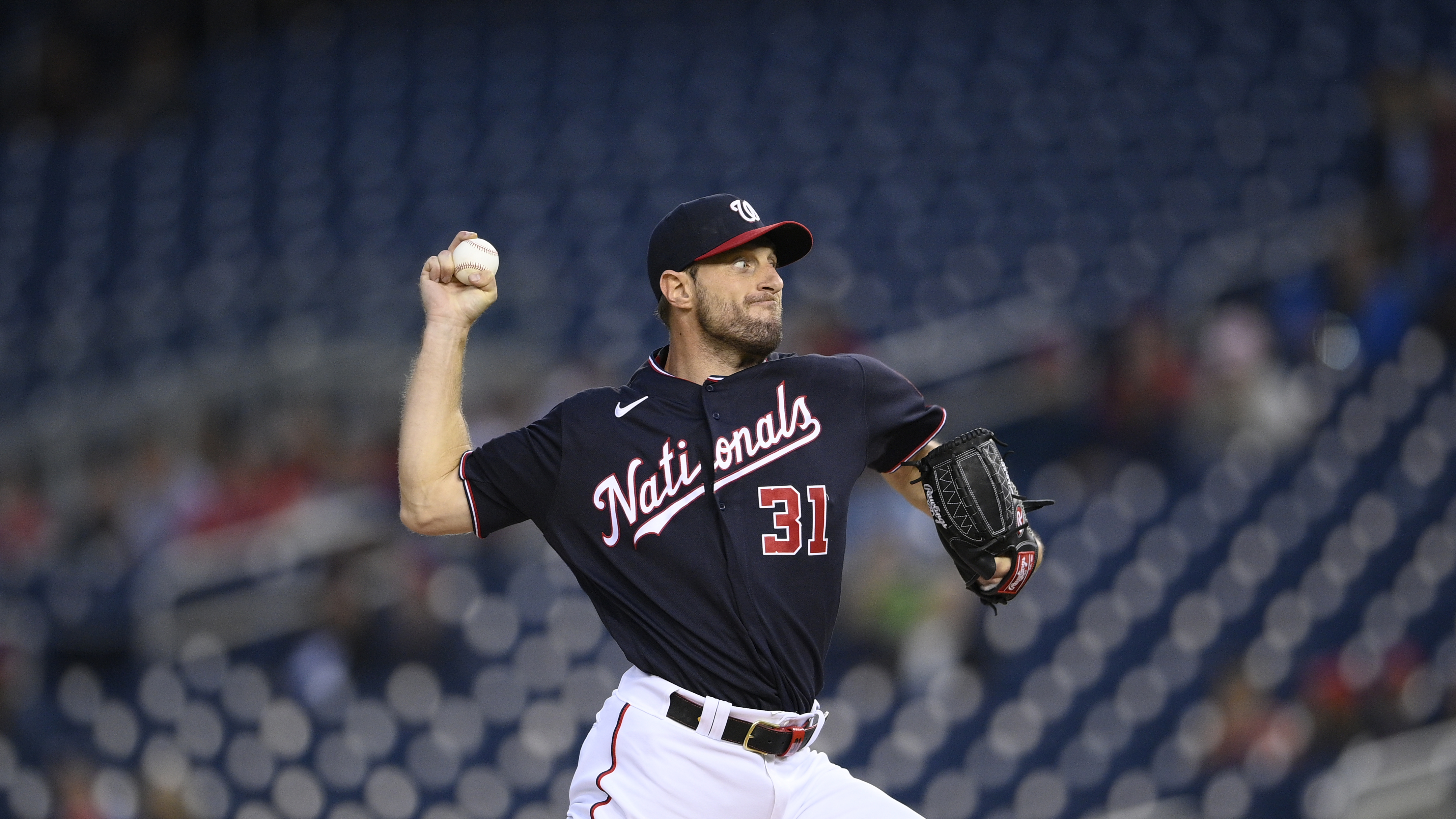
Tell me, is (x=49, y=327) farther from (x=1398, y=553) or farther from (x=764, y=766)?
(x=1398, y=553)

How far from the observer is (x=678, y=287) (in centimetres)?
237

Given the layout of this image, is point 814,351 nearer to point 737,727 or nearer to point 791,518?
point 791,518

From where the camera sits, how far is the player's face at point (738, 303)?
2336mm

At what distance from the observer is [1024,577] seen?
2.39 m

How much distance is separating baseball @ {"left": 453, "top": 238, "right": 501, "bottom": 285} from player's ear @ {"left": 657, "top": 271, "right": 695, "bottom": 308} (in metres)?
0.29

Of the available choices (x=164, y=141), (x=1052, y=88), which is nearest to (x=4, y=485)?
(x=164, y=141)

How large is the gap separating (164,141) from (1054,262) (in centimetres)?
521

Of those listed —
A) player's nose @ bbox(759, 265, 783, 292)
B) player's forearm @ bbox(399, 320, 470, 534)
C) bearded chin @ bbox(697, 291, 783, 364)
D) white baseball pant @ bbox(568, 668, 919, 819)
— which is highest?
player's nose @ bbox(759, 265, 783, 292)

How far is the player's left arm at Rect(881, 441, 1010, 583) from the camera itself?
2412 mm

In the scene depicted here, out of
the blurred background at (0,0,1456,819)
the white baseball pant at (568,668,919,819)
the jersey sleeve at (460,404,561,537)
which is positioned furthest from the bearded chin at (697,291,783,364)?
the blurred background at (0,0,1456,819)

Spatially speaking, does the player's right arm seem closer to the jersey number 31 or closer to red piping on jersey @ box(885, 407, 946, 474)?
the jersey number 31

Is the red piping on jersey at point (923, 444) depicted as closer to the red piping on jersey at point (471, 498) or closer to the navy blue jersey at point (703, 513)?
the navy blue jersey at point (703, 513)

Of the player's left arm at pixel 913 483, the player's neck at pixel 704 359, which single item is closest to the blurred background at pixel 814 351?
the player's left arm at pixel 913 483

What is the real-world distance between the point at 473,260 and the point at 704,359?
427 millimetres
